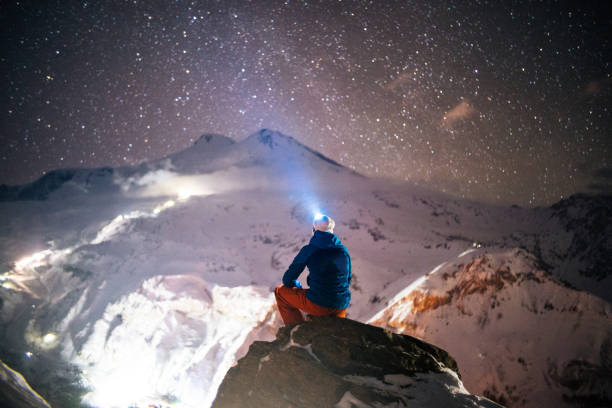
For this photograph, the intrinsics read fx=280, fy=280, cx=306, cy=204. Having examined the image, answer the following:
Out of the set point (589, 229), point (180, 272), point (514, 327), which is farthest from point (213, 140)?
point (589, 229)

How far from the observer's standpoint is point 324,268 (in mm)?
4148

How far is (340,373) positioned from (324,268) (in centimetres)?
135

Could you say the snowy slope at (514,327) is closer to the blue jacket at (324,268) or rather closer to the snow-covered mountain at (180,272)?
the snow-covered mountain at (180,272)

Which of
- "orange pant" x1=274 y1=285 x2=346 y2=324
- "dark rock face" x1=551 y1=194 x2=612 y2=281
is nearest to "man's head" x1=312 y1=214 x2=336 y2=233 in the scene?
"orange pant" x1=274 y1=285 x2=346 y2=324

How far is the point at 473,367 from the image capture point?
1128 centimetres

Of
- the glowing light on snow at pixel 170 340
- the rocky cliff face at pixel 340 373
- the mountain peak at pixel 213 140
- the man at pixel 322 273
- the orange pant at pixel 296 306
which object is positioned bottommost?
the glowing light on snow at pixel 170 340

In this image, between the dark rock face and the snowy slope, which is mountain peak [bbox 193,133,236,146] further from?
the dark rock face

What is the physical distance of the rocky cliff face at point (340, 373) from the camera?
3264mm

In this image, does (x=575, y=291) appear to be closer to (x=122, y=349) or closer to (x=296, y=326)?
(x=296, y=326)

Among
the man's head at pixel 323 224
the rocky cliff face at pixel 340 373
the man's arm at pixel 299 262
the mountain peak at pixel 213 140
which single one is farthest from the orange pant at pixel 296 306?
the mountain peak at pixel 213 140

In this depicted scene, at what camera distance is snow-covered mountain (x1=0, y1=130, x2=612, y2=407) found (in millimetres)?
24391

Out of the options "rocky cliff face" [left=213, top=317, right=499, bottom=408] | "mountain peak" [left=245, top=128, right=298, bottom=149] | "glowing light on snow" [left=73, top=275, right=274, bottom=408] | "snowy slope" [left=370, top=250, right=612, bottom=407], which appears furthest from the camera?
"mountain peak" [left=245, top=128, right=298, bottom=149]

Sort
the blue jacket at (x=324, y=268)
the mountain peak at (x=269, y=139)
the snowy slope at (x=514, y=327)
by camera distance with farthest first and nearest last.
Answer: the mountain peak at (x=269, y=139) → the snowy slope at (x=514, y=327) → the blue jacket at (x=324, y=268)

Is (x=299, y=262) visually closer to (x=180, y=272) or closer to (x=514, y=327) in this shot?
(x=514, y=327)
